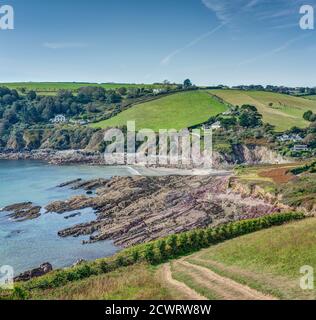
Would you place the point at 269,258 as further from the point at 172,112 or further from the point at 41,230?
the point at 172,112

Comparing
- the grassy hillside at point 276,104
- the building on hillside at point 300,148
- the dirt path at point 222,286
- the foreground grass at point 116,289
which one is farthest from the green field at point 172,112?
the foreground grass at point 116,289

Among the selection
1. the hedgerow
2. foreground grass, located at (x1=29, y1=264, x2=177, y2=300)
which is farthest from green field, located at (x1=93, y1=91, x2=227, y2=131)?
foreground grass, located at (x1=29, y1=264, x2=177, y2=300)

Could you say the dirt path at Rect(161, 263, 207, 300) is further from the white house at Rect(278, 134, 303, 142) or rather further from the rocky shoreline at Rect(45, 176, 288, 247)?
the white house at Rect(278, 134, 303, 142)

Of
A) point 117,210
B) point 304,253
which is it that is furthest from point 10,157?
point 304,253

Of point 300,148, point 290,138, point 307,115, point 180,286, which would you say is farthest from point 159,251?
point 307,115

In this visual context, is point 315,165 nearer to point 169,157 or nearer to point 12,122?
point 169,157
